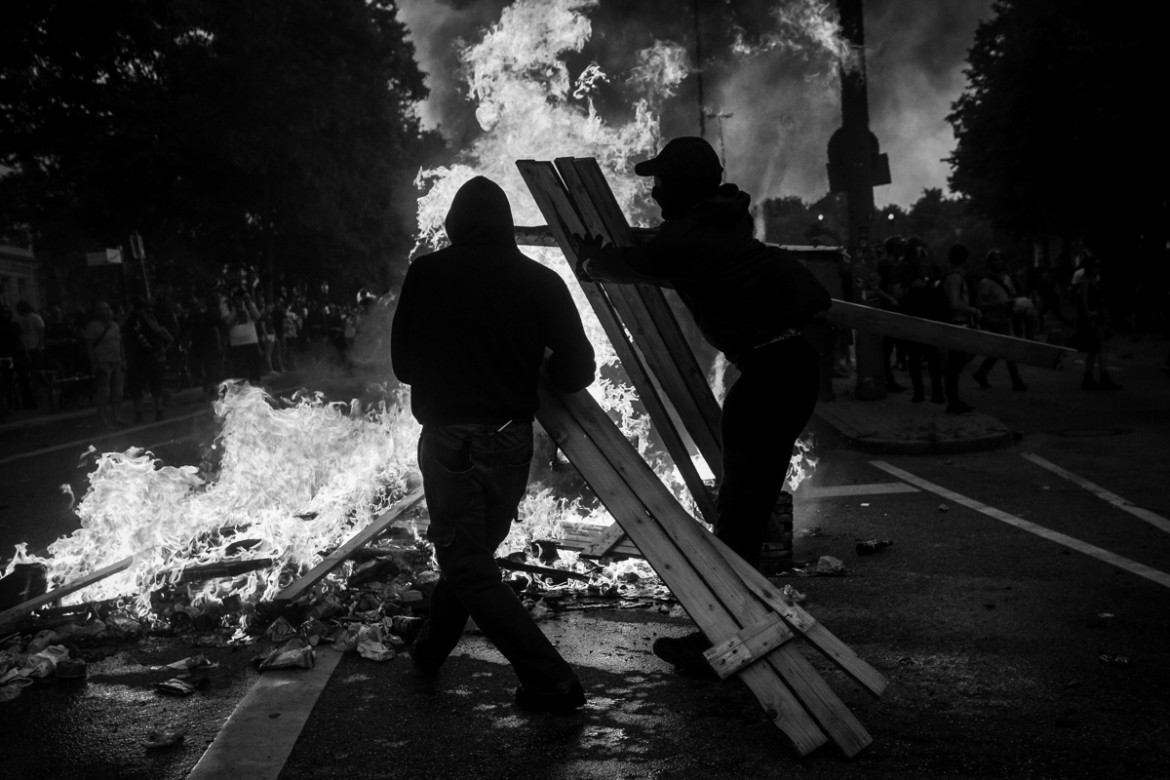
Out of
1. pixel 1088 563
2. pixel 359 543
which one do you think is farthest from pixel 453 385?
pixel 1088 563

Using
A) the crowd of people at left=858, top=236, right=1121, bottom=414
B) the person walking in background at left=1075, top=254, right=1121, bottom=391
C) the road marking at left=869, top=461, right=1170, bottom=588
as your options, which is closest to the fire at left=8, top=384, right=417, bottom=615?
the road marking at left=869, top=461, right=1170, bottom=588

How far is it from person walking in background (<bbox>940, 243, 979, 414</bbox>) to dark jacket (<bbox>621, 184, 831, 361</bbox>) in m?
8.54

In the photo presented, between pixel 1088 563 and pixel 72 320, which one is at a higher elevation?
pixel 72 320

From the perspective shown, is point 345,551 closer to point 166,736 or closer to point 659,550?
point 166,736

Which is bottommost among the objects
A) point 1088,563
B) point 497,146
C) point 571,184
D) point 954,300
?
point 1088,563

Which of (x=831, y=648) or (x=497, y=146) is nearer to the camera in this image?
(x=831, y=648)

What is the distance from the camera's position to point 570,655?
15.7 feet

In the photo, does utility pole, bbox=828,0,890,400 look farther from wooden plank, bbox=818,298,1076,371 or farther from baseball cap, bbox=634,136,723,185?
baseball cap, bbox=634,136,723,185

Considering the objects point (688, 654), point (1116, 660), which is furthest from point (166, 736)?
point (1116, 660)

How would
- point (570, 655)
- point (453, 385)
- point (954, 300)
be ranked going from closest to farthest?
point (453, 385) → point (570, 655) → point (954, 300)

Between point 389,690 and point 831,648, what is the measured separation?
6.16ft

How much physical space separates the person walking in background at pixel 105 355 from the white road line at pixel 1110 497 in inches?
515

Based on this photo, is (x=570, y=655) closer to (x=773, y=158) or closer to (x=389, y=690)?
(x=389, y=690)

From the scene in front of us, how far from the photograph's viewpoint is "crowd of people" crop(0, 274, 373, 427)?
16.6 metres
